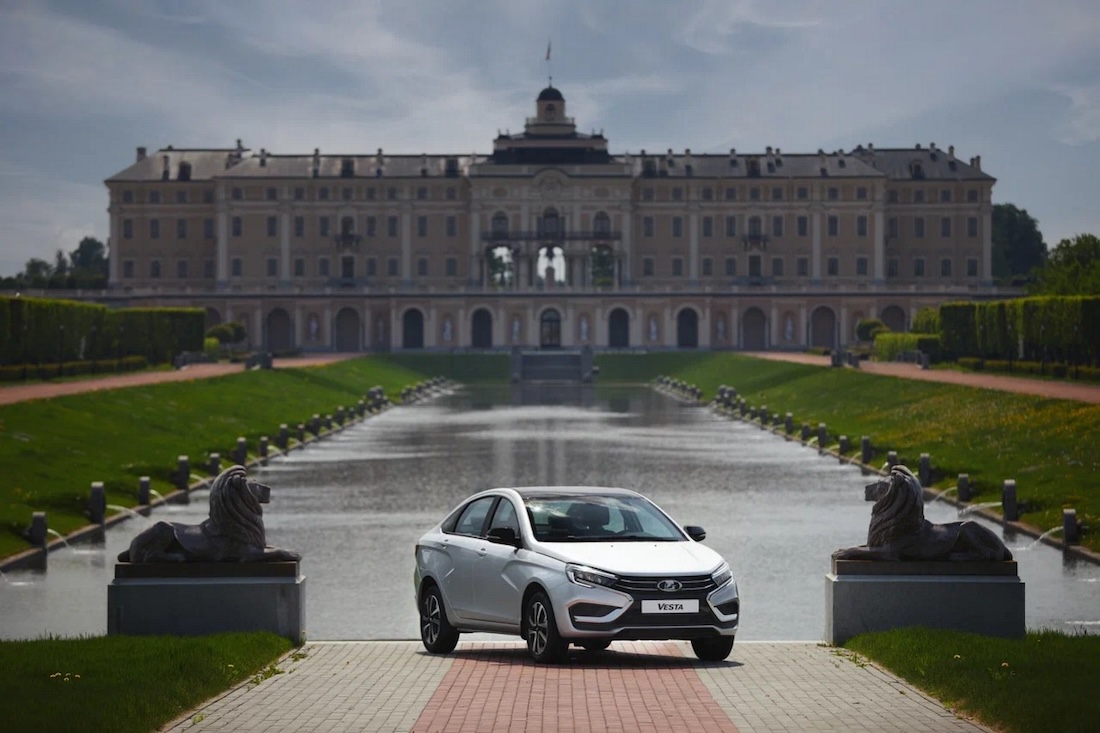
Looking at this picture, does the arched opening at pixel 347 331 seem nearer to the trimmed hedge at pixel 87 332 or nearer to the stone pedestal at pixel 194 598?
the trimmed hedge at pixel 87 332

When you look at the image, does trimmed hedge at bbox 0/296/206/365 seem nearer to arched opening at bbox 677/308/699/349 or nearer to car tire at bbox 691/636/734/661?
arched opening at bbox 677/308/699/349

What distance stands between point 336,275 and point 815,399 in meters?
84.5

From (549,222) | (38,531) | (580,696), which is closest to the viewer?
(580,696)

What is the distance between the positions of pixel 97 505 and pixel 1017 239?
16004cm

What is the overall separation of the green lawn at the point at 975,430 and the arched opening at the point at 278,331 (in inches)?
2522

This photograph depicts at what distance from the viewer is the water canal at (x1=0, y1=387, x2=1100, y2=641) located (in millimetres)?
20703

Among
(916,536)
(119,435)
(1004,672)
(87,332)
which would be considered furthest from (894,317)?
(1004,672)

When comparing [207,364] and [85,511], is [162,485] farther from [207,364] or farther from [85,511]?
[207,364]

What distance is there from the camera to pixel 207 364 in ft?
323

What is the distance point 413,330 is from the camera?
136 metres

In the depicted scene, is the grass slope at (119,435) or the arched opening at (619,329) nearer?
the grass slope at (119,435)

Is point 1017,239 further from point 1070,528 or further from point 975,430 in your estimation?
point 1070,528

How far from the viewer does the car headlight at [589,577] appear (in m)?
14.4

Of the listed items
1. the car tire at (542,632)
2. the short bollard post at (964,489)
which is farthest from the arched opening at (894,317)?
the car tire at (542,632)
